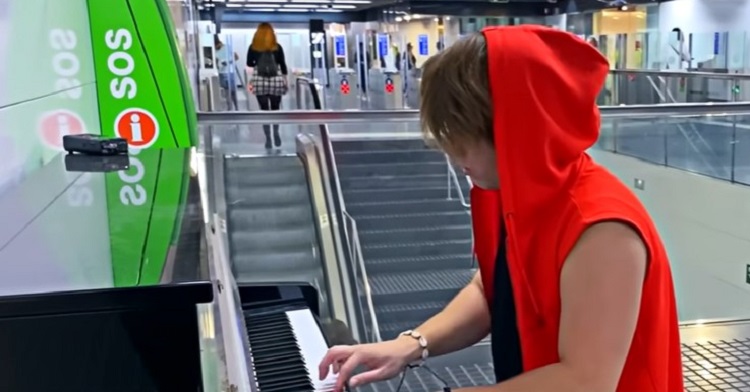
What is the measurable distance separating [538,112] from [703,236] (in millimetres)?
7760

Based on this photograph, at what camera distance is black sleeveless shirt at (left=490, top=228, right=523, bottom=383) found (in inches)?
56.4

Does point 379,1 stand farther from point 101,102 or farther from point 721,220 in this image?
point 101,102

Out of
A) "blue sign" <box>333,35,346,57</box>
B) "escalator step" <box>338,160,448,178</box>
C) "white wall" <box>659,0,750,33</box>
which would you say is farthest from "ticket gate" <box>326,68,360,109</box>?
"escalator step" <box>338,160,448,178</box>

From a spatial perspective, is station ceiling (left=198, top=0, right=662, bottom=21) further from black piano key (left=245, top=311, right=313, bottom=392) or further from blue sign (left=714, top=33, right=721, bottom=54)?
black piano key (left=245, top=311, right=313, bottom=392)

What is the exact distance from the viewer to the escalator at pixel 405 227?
6.62 meters

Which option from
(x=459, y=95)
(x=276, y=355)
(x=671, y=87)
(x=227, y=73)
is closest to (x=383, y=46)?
(x=227, y=73)

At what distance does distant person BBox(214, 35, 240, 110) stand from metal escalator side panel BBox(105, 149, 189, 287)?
15.7 meters

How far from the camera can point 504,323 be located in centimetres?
146

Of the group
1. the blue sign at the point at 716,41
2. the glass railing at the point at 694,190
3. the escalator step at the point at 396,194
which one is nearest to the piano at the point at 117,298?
the glass railing at the point at 694,190

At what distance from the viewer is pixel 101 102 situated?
306cm

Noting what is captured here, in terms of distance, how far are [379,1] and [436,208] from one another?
15.0m

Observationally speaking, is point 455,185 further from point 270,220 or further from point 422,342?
point 422,342

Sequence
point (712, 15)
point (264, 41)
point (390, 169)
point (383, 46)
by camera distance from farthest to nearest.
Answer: point (383, 46)
point (712, 15)
point (264, 41)
point (390, 169)

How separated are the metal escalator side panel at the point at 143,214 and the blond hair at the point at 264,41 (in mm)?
7942
